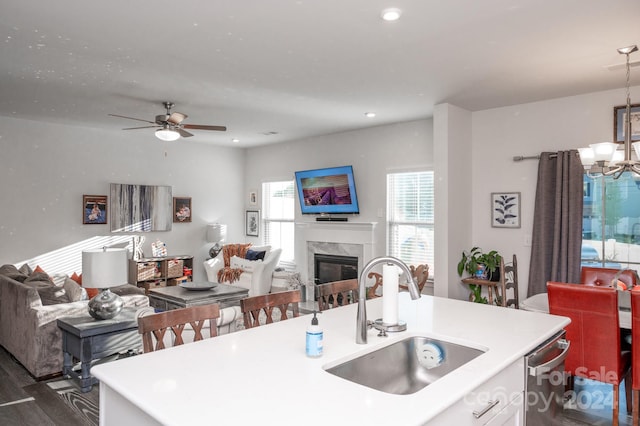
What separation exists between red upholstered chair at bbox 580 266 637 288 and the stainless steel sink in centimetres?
265

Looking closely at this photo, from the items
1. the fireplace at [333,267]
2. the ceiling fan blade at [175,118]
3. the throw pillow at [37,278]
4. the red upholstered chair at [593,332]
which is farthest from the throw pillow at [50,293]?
the red upholstered chair at [593,332]

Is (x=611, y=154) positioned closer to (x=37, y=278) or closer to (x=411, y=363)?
(x=411, y=363)

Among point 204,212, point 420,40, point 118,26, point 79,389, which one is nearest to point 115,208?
point 204,212

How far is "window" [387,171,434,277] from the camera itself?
19.1 feet

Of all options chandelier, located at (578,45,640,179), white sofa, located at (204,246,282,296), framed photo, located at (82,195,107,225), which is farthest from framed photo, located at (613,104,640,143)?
framed photo, located at (82,195,107,225)

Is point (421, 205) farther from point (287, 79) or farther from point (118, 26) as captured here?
point (118, 26)

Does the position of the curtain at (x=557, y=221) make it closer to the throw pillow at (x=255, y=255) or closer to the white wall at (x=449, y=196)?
the white wall at (x=449, y=196)

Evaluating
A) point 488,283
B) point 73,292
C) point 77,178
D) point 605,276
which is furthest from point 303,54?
point 77,178

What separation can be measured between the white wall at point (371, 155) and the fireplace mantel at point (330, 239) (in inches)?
4.8

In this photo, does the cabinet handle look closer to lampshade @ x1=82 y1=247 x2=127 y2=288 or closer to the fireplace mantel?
lampshade @ x1=82 y1=247 x2=127 y2=288

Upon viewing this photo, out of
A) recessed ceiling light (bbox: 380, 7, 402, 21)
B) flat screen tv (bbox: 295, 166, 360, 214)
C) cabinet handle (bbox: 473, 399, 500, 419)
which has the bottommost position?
cabinet handle (bbox: 473, 399, 500, 419)

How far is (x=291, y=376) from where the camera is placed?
4.88ft

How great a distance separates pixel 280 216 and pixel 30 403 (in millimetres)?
5128

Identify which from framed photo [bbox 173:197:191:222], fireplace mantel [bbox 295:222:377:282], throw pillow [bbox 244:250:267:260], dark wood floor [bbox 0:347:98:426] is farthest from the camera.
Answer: framed photo [bbox 173:197:191:222]
